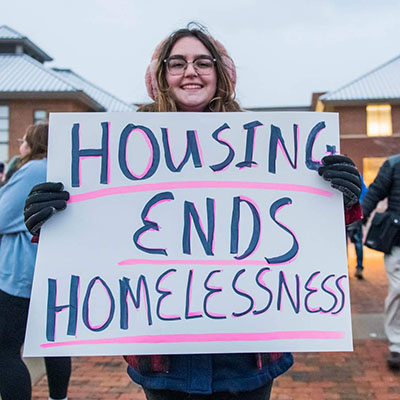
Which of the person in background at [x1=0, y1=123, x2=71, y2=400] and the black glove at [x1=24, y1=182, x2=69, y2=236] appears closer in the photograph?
the black glove at [x1=24, y1=182, x2=69, y2=236]

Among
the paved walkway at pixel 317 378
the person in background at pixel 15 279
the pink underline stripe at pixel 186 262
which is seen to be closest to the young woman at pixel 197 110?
the pink underline stripe at pixel 186 262

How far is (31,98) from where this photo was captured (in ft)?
73.7

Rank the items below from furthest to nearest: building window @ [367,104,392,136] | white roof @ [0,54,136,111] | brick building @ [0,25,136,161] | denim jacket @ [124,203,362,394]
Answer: building window @ [367,104,392,136] < brick building @ [0,25,136,161] < white roof @ [0,54,136,111] < denim jacket @ [124,203,362,394]

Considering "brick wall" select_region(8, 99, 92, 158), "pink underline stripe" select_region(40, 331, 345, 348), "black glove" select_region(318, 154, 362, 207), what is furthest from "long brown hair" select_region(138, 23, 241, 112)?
"brick wall" select_region(8, 99, 92, 158)

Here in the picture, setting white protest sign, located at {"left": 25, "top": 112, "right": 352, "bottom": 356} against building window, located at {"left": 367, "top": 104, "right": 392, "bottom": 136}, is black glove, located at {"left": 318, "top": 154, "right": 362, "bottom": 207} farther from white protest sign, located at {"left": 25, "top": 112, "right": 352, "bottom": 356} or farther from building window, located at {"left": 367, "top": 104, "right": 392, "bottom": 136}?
building window, located at {"left": 367, "top": 104, "right": 392, "bottom": 136}

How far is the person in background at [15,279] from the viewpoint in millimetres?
2369

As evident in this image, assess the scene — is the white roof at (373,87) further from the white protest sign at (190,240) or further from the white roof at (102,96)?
the white protest sign at (190,240)

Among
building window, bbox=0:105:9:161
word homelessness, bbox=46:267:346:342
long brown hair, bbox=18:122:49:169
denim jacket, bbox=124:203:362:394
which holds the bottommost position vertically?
denim jacket, bbox=124:203:362:394

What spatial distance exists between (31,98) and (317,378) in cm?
2191

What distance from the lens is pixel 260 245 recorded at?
4.87 feet

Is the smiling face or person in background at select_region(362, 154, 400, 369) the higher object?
the smiling face

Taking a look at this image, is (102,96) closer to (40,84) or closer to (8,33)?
(40,84)

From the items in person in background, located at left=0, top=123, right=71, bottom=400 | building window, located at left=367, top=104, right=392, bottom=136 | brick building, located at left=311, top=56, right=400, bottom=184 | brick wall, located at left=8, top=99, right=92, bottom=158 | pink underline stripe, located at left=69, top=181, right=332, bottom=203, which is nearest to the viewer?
pink underline stripe, located at left=69, top=181, right=332, bottom=203

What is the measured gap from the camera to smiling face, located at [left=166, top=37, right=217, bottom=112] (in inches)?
63.6
